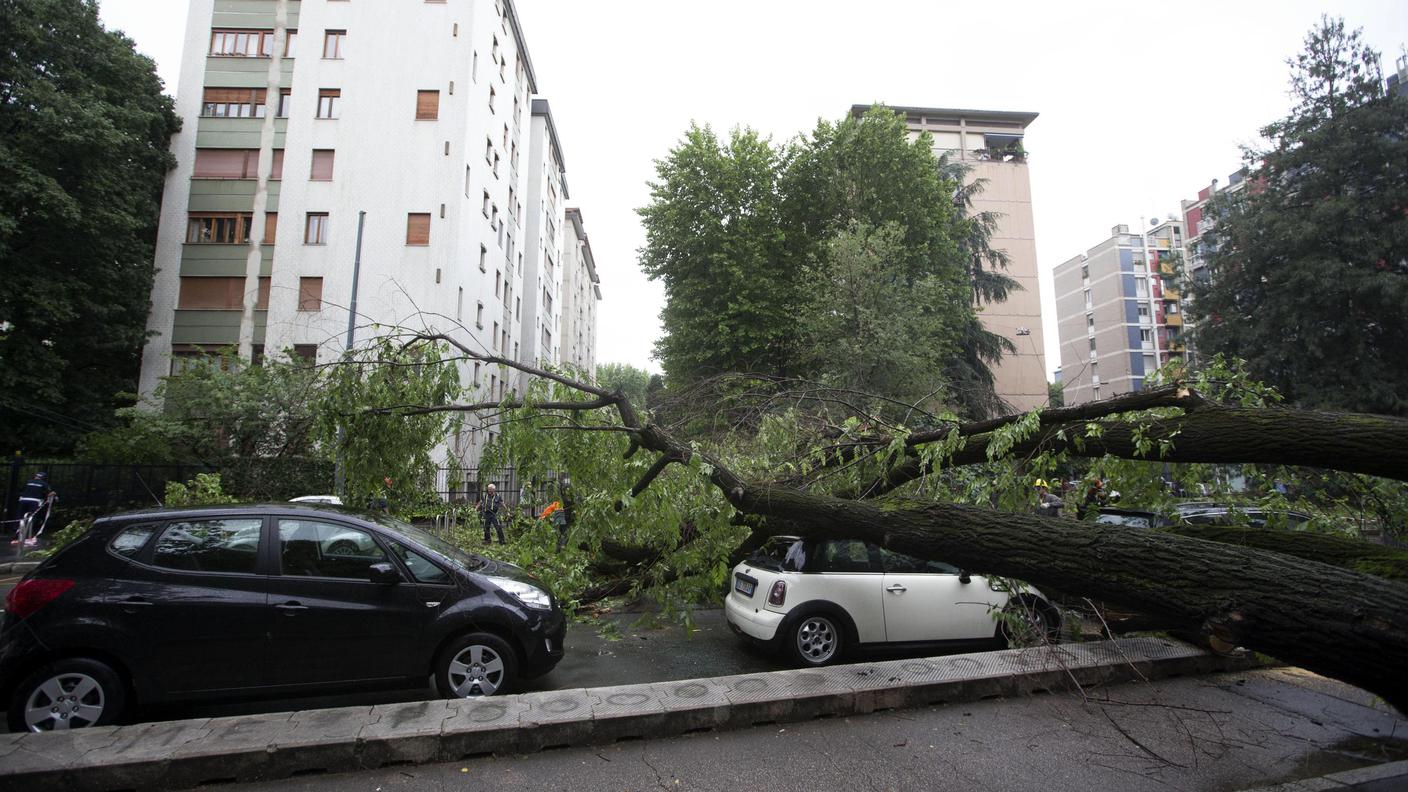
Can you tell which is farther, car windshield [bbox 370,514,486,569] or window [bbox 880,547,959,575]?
window [bbox 880,547,959,575]

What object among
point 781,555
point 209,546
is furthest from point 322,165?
point 781,555

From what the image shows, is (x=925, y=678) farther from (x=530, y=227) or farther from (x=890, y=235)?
(x=530, y=227)

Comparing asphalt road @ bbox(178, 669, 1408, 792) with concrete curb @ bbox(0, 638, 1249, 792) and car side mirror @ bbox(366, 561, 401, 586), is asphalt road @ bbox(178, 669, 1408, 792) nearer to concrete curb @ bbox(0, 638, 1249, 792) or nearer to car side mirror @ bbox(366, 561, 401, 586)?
concrete curb @ bbox(0, 638, 1249, 792)

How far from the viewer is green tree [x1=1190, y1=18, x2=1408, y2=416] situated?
20516 mm

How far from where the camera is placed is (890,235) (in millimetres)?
19188

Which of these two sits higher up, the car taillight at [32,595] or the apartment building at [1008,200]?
the apartment building at [1008,200]

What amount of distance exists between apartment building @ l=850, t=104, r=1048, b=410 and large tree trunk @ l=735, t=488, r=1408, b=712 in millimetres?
36650

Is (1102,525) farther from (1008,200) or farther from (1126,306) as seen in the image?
(1126,306)

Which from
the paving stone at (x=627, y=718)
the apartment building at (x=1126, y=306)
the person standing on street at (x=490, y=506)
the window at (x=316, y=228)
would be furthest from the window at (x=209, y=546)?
the apartment building at (x=1126, y=306)

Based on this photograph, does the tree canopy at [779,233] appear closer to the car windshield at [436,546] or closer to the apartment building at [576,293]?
the car windshield at [436,546]

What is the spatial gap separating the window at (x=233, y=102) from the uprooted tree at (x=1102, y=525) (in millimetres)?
26586

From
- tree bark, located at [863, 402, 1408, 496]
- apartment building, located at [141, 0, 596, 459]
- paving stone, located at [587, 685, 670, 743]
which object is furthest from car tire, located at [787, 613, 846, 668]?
apartment building, located at [141, 0, 596, 459]

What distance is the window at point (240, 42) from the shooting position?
26141 millimetres

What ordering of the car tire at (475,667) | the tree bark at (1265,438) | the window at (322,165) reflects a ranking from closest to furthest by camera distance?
1. the tree bark at (1265,438)
2. the car tire at (475,667)
3. the window at (322,165)
